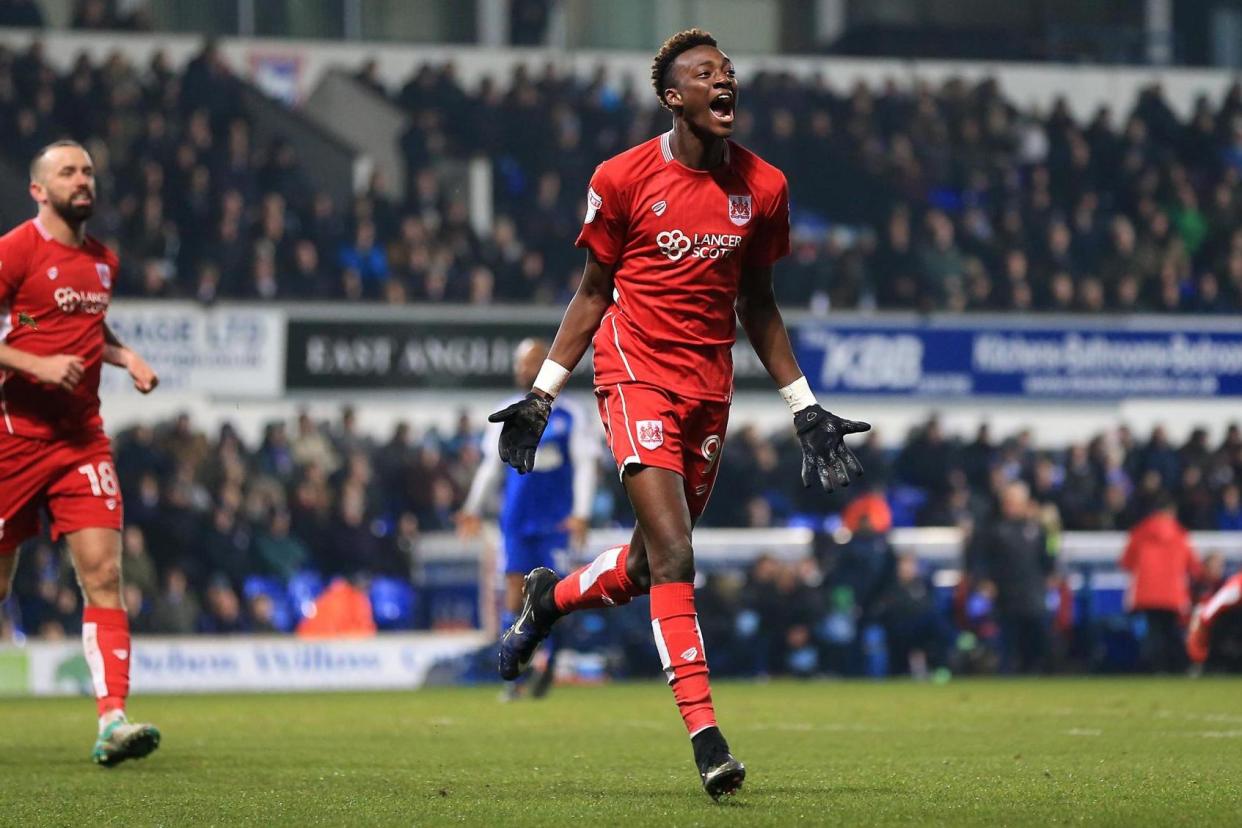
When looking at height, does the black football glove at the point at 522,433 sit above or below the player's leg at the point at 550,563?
above

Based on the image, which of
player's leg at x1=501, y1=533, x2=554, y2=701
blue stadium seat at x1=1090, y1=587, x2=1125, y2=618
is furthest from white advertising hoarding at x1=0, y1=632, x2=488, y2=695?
blue stadium seat at x1=1090, y1=587, x2=1125, y2=618

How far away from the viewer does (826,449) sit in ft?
22.9

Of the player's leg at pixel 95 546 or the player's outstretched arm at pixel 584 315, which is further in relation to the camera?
the player's leg at pixel 95 546

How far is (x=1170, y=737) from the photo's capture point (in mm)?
9680

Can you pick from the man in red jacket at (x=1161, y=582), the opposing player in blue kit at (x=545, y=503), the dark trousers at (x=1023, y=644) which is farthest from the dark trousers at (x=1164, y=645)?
the opposing player in blue kit at (x=545, y=503)

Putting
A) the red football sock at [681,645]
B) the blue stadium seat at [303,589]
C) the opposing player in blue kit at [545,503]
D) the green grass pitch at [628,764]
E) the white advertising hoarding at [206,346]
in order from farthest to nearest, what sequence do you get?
the white advertising hoarding at [206,346]
the blue stadium seat at [303,589]
the opposing player in blue kit at [545,503]
the red football sock at [681,645]
the green grass pitch at [628,764]

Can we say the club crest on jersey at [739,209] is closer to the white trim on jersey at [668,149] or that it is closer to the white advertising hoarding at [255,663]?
the white trim on jersey at [668,149]

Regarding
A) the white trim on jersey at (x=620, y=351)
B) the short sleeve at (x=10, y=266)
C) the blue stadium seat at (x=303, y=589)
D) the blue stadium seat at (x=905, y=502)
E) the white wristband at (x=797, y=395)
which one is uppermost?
the short sleeve at (x=10, y=266)

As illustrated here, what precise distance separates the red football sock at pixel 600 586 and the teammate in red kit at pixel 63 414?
2121 millimetres

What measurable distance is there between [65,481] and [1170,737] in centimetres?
517

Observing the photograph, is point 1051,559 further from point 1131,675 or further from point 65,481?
point 65,481

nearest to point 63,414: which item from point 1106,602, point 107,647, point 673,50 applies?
point 107,647

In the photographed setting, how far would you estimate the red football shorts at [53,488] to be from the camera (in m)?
8.52

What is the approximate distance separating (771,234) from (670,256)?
1.31 ft
